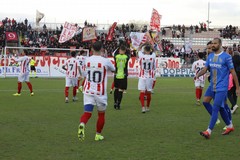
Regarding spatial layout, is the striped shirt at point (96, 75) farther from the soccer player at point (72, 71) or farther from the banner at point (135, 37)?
the banner at point (135, 37)

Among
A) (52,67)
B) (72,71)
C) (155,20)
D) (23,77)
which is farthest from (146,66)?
(155,20)

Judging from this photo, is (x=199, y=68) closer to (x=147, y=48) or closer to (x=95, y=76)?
(x=147, y=48)

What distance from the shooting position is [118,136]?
29.8 feet

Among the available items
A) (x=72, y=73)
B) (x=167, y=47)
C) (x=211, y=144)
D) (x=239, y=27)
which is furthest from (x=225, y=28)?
(x=211, y=144)

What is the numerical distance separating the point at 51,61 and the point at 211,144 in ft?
90.4

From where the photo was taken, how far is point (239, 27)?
6119 centimetres

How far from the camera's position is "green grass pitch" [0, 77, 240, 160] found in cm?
726

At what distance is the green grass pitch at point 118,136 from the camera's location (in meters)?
7.26

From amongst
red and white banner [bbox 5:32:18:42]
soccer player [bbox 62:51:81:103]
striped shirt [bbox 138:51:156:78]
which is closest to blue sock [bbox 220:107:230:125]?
striped shirt [bbox 138:51:156:78]

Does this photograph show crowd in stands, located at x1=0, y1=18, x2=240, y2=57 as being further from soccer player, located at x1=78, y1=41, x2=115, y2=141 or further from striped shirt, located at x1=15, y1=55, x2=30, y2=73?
soccer player, located at x1=78, y1=41, x2=115, y2=141

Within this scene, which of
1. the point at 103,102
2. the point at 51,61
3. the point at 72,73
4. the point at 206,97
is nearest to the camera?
the point at 103,102

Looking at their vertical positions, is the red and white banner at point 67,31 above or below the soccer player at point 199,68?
above

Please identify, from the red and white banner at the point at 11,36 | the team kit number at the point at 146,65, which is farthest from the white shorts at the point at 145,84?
the red and white banner at the point at 11,36

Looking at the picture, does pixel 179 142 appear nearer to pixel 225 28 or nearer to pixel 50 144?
pixel 50 144
